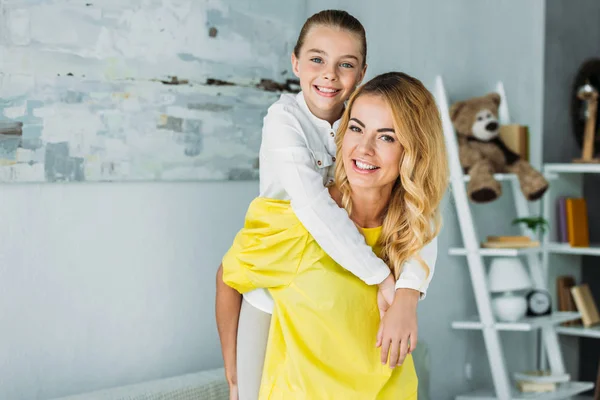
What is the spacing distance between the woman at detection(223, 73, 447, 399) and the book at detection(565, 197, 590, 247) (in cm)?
293

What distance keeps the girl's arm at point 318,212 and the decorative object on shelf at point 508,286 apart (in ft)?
7.02

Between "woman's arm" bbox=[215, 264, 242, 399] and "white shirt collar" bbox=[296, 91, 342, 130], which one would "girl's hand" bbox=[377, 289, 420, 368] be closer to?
"woman's arm" bbox=[215, 264, 242, 399]

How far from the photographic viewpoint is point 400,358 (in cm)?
139

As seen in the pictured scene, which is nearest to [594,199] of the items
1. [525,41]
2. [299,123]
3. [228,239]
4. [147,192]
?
[525,41]

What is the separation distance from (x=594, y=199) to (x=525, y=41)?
47.7 inches

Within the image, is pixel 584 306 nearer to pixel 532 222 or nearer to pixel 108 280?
pixel 532 222

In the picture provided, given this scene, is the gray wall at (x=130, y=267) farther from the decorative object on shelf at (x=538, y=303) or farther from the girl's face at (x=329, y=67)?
the girl's face at (x=329, y=67)

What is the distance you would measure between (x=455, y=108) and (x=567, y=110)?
1.25 meters

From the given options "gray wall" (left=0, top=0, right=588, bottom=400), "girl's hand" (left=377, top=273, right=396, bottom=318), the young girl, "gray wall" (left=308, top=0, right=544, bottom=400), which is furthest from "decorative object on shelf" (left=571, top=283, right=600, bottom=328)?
"girl's hand" (left=377, top=273, right=396, bottom=318)

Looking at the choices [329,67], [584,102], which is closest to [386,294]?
[329,67]


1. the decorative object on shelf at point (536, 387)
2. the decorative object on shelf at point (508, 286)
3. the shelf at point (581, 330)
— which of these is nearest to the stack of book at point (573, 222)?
the shelf at point (581, 330)

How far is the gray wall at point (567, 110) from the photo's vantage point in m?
4.40

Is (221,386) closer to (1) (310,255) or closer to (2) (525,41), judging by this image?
(1) (310,255)

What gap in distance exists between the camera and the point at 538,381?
3.76 meters
